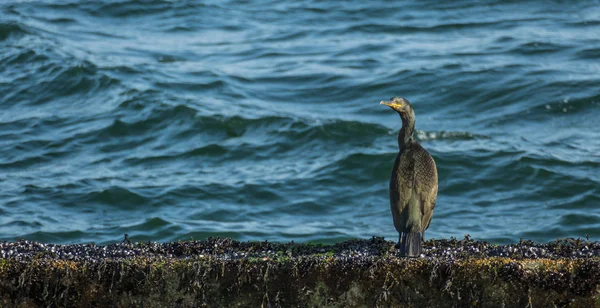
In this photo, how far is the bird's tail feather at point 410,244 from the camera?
665 cm

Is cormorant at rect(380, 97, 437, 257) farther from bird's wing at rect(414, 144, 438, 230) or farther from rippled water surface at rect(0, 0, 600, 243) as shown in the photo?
rippled water surface at rect(0, 0, 600, 243)

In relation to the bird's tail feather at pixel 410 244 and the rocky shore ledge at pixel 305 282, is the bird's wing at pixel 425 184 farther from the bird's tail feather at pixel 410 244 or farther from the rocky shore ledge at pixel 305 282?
the rocky shore ledge at pixel 305 282

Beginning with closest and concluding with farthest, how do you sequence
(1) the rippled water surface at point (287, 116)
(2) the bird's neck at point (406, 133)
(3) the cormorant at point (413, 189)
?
(3) the cormorant at point (413, 189) < (2) the bird's neck at point (406, 133) < (1) the rippled water surface at point (287, 116)

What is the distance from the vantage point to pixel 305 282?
19.9ft

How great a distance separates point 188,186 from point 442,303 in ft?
36.6

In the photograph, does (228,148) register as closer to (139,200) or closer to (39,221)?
(139,200)

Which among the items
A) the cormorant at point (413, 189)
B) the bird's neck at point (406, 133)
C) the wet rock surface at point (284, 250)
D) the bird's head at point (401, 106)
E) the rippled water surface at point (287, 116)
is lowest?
the wet rock surface at point (284, 250)

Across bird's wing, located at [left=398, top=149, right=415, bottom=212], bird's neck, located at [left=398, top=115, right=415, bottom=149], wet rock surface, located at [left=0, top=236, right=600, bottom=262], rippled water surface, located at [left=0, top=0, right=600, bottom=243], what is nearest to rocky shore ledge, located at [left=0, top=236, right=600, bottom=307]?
wet rock surface, located at [left=0, top=236, right=600, bottom=262]

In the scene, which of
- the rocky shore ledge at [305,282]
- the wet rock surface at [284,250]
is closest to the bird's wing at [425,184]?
the wet rock surface at [284,250]

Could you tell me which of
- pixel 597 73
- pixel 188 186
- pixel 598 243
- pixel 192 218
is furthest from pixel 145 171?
pixel 598 243

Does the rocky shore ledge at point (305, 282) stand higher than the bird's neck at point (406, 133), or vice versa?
the bird's neck at point (406, 133)

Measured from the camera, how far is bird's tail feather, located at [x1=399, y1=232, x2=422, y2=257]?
665 centimetres

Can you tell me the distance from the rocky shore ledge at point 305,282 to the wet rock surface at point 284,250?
224 millimetres

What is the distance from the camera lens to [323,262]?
611 centimetres
